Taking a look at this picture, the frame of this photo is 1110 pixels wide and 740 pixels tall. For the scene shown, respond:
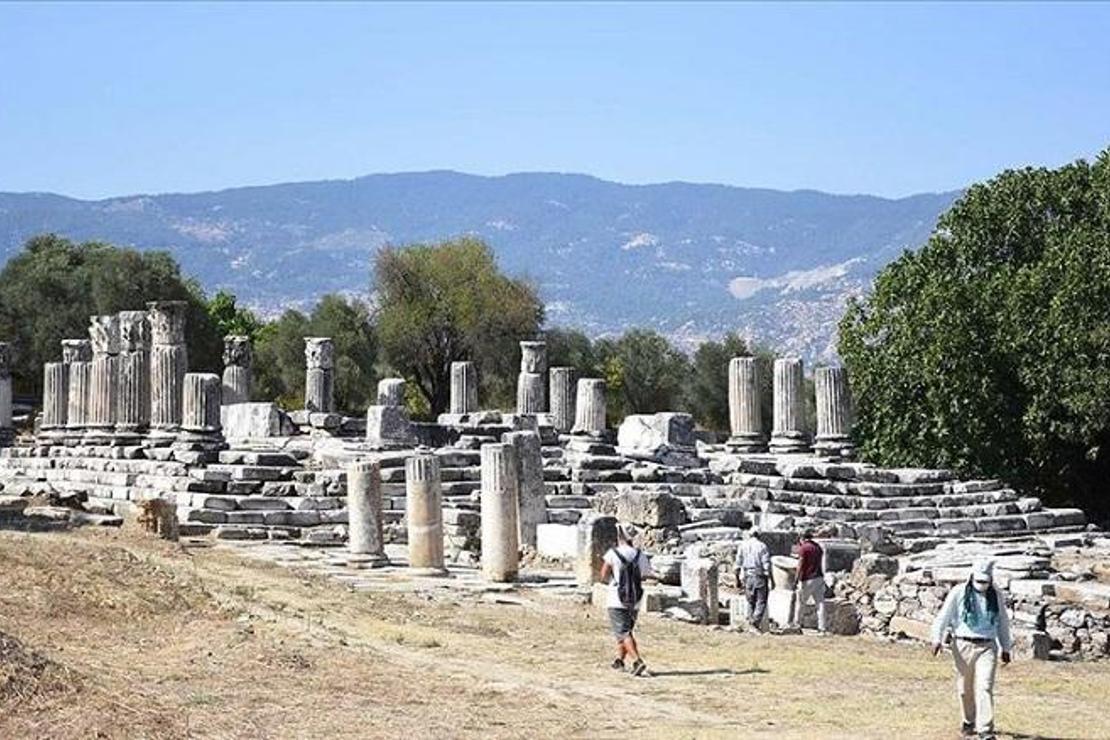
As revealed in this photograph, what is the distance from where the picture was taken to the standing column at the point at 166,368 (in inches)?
1617

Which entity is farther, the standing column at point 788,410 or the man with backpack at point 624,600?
the standing column at point 788,410

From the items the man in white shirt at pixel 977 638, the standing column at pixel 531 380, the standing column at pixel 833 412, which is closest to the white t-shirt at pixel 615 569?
the man in white shirt at pixel 977 638

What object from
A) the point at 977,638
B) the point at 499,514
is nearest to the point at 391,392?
the point at 499,514

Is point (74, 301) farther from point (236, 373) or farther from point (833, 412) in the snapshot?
point (833, 412)

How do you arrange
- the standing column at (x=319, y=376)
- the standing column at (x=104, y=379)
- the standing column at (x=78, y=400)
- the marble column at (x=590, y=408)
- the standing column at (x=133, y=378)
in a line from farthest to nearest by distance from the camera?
the standing column at (x=319, y=376) → the standing column at (x=78, y=400) → the standing column at (x=104, y=379) → the marble column at (x=590, y=408) → the standing column at (x=133, y=378)

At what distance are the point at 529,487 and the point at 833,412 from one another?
42.9 ft

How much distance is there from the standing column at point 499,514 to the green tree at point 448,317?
47.7 metres

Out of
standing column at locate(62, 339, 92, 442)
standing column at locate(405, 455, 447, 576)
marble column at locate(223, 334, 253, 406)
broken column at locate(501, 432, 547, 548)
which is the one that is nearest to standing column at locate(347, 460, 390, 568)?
standing column at locate(405, 455, 447, 576)

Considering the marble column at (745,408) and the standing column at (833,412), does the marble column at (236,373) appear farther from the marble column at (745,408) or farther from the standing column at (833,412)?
the standing column at (833,412)

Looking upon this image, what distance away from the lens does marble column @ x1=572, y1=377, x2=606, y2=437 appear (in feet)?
141

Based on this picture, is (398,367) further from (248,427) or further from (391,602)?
(391,602)

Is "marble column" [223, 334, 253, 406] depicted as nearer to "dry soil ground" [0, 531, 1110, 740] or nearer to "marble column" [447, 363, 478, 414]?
"marble column" [447, 363, 478, 414]

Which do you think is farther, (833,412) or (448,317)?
(448,317)

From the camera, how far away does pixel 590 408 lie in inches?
1705
